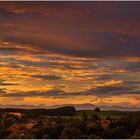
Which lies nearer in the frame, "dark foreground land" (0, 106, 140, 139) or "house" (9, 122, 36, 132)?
"dark foreground land" (0, 106, 140, 139)

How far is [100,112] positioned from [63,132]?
44.5 inches

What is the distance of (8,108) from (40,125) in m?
0.93

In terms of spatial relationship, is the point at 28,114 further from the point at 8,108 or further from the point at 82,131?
the point at 82,131

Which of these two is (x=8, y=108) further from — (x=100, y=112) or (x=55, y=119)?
(x=100, y=112)

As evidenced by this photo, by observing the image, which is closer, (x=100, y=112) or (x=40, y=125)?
(x=40, y=125)

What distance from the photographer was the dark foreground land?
7.82m

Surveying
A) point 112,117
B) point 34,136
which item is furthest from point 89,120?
point 34,136

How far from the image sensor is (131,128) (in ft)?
26.5

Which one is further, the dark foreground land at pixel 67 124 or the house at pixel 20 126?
the house at pixel 20 126

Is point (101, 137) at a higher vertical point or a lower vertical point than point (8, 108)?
lower

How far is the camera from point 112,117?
8.37m

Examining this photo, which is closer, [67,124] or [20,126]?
[67,124]

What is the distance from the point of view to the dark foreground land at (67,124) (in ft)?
25.6

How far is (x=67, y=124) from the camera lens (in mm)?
8016
